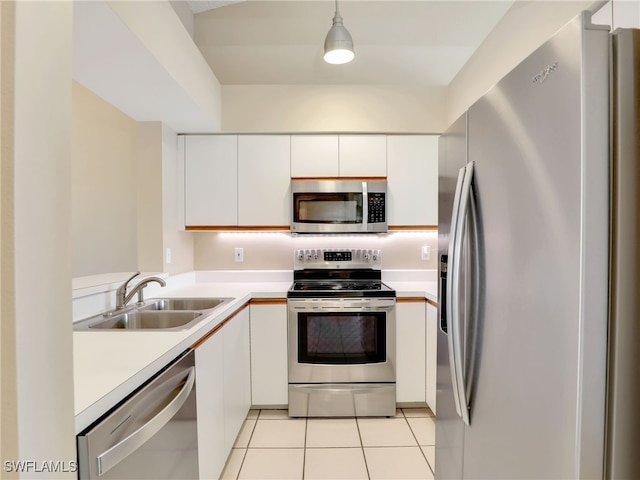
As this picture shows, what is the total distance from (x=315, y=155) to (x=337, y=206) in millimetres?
443

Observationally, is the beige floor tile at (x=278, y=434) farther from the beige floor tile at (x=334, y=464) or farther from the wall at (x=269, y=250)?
the wall at (x=269, y=250)

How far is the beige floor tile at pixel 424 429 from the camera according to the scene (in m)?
2.08

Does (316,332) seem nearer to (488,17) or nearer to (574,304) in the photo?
(574,304)

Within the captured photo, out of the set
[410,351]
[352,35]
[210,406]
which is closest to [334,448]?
[410,351]

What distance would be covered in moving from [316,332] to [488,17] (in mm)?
2715

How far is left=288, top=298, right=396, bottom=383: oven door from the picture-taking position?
2.30 metres

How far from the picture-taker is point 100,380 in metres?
0.82

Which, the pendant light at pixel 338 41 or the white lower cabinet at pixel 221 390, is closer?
the white lower cabinet at pixel 221 390

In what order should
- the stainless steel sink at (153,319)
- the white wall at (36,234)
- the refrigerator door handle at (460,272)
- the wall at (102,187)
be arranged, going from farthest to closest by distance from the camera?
1. the wall at (102,187)
2. the stainless steel sink at (153,319)
3. the refrigerator door handle at (460,272)
4. the white wall at (36,234)

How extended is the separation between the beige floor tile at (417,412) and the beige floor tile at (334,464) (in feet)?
1.85

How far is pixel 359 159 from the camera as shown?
8.73ft

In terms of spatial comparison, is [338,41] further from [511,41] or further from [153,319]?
[153,319]

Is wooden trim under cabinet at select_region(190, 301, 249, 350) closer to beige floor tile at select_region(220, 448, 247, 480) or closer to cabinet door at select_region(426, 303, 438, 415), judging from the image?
beige floor tile at select_region(220, 448, 247, 480)

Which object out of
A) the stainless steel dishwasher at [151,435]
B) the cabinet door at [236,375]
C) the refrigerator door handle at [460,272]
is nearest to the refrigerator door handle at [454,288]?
the refrigerator door handle at [460,272]
